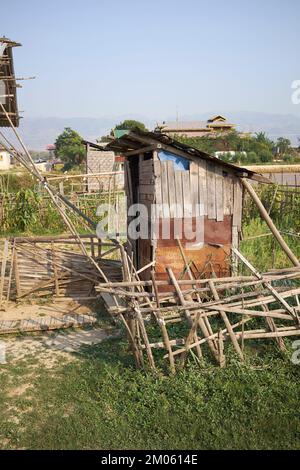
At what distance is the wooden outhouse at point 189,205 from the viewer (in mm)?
7395

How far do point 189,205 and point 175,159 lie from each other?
0.88m

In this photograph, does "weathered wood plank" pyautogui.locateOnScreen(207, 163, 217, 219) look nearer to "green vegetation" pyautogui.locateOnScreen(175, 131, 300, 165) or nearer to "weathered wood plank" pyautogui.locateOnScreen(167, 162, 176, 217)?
"weathered wood plank" pyautogui.locateOnScreen(167, 162, 176, 217)

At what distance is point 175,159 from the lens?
24.5ft

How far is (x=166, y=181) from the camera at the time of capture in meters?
7.42

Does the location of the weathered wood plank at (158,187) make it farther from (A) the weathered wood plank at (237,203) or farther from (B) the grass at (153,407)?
(B) the grass at (153,407)

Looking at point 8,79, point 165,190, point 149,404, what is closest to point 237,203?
point 165,190

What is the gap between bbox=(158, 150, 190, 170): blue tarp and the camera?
290 inches

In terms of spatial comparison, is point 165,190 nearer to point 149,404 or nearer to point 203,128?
point 149,404

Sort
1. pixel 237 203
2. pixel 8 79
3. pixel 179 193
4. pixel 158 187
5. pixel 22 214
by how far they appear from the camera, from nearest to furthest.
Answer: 1. pixel 8 79
2. pixel 158 187
3. pixel 179 193
4. pixel 237 203
5. pixel 22 214

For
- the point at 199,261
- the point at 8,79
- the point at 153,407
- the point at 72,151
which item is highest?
the point at 72,151

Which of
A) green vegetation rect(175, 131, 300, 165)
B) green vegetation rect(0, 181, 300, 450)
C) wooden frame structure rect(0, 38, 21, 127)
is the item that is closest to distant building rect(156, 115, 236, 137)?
green vegetation rect(175, 131, 300, 165)
